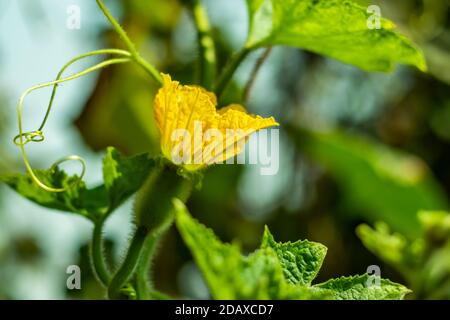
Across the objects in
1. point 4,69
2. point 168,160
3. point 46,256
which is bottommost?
point 46,256

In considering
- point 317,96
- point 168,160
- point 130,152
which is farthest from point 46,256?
point 168,160

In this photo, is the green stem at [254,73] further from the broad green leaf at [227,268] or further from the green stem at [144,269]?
the broad green leaf at [227,268]

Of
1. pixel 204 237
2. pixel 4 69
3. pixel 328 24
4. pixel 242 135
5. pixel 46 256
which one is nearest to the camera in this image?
pixel 204 237

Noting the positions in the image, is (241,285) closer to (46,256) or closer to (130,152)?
(130,152)

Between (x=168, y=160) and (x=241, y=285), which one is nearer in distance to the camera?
(x=241, y=285)

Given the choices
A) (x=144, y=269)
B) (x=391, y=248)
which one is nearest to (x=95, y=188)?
(x=144, y=269)

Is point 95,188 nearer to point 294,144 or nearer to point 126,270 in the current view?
point 126,270

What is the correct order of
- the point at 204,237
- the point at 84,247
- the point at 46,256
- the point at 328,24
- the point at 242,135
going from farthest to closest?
the point at 46,256 < the point at 84,247 < the point at 328,24 < the point at 242,135 < the point at 204,237

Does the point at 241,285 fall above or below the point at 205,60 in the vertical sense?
below
